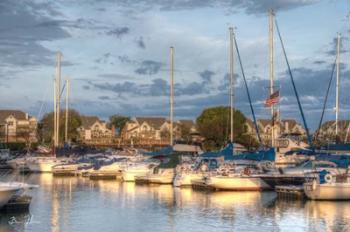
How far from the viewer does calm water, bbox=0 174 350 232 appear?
30.8m

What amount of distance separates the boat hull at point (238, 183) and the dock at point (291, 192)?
3493mm

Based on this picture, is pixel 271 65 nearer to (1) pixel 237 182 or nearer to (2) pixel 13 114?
(1) pixel 237 182

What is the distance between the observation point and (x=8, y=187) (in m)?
31.9

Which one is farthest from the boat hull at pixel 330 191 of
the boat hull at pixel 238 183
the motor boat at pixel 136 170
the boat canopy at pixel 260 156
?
the motor boat at pixel 136 170

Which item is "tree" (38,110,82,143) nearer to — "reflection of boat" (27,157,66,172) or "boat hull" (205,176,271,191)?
"reflection of boat" (27,157,66,172)

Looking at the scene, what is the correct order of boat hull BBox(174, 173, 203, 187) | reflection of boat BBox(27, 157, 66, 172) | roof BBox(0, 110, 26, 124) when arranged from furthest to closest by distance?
roof BBox(0, 110, 26, 124), reflection of boat BBox(27, 157, 66, 172), boat hull BBox(174, 173, 203, 187)

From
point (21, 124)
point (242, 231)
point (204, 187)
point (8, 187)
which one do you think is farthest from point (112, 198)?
point (21, 124)

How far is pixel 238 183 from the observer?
4900 centimetres

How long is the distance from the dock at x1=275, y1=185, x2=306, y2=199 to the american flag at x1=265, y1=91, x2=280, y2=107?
37.8 ft

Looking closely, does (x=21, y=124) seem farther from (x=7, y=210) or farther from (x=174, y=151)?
(x=7, y=210)

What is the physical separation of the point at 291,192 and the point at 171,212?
11194 mm

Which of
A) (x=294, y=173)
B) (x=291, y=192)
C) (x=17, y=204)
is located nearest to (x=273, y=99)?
(x=294, y=173)

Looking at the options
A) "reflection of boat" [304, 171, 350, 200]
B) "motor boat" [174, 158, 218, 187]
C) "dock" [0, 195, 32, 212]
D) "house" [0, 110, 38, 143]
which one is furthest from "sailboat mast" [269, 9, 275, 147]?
"house" [0, 110, 38, 143]

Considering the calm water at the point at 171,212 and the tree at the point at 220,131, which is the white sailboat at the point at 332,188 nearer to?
the calm water at the point at 171,212
